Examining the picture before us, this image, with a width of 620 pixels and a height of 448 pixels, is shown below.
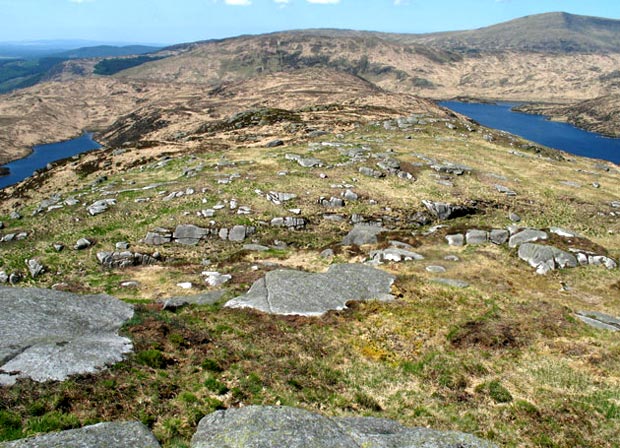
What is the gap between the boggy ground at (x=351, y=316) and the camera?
16.3m

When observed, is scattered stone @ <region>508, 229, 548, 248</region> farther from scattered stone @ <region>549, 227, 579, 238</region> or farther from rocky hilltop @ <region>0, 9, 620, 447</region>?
scattered stone @ <region>549, 227, 579, 238</region>

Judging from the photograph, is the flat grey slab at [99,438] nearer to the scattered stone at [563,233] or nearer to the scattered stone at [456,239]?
the scattered stone at [456,239]

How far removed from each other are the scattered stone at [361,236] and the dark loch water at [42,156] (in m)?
120

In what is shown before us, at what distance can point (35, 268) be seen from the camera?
35719 mm

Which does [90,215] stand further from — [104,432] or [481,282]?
[481,282]

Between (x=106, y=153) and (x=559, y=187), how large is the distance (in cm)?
9097

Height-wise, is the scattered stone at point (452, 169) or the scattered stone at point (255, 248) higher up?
the scattered stone at point (452, 169)

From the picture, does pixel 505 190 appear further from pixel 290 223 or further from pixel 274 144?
pixel 274 144

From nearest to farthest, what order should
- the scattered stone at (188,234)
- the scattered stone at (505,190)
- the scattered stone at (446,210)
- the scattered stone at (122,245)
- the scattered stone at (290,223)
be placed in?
the scattered stone at (122,245)
the scattered stone at (188,234)
the scattered stone at (290,223)
the scattered stone at (446,210)
the scattered stone at (505,190)

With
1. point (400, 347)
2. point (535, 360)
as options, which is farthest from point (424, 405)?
point (535, 360)

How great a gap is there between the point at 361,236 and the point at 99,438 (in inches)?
1280

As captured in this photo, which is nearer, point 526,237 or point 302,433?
point 302,433

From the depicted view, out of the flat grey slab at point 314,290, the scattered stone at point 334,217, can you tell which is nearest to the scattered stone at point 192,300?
the flat grey slab at point 314,290

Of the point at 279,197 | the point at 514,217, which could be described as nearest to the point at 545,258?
the point at 514,217
